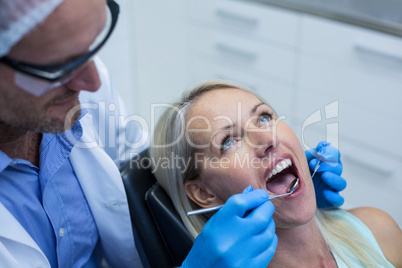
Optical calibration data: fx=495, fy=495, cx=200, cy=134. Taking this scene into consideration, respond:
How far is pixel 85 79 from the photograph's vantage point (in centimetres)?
100

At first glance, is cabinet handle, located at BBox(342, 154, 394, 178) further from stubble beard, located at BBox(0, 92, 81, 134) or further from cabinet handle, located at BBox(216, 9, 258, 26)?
stubble beard, located at BBox(0, 92, 81, 134)

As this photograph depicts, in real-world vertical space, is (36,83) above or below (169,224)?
above

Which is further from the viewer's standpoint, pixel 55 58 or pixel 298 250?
pixel 298 250

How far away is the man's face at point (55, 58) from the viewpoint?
35.3 inches

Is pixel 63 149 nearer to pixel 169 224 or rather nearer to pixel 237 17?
pixel 169 224

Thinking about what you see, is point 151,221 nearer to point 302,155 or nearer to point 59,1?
point 302,155

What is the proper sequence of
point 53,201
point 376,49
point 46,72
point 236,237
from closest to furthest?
1. point 46,72
2. point 236,237
3. point 53,201
4. point 376,49

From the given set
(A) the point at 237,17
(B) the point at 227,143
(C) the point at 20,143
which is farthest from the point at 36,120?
(A) the point at 237,17

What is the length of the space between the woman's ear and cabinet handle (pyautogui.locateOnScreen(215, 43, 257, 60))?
1.37 metres

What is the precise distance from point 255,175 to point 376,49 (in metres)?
1.18

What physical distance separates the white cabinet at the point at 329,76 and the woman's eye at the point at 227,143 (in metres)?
0.83

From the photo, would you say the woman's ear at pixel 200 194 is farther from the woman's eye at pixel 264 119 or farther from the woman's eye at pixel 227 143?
the woman's eye at pixel 264 119

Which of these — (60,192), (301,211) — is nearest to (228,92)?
(301,211)

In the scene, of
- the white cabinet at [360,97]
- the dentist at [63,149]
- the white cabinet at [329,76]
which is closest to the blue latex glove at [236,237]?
the dentist at [63,149]
